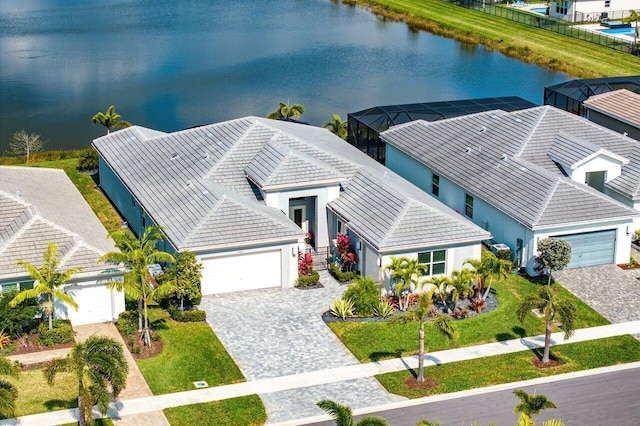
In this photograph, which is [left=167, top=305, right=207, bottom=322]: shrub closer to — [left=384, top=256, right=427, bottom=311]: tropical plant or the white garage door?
the white garage door

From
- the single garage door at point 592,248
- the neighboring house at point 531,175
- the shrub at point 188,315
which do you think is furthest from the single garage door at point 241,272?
the single garage door at point 592,248

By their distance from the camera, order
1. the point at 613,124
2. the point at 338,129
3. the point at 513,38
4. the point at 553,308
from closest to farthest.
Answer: the point at 553,308 → the point at 613,124 → the point at 338,129 → the point at 513,38

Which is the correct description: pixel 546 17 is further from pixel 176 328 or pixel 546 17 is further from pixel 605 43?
pixel 176 328

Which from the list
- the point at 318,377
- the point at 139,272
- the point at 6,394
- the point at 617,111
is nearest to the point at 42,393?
the point at 139,272

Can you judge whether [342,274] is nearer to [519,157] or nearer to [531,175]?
[531,175]

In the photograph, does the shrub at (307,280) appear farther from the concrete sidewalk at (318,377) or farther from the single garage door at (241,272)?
the concrete sidewalk at (318,377)
